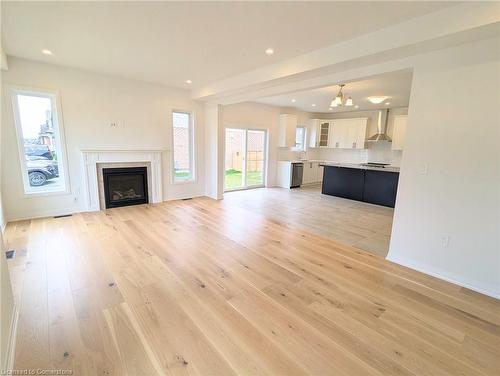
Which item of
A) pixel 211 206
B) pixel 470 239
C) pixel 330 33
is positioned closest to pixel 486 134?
pixel 470 239

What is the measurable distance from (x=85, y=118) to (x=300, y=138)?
705cm

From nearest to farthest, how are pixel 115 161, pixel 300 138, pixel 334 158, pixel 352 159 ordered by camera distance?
pixel 115 161
pixel 352 159
pixel 300 138
pixel 334 158

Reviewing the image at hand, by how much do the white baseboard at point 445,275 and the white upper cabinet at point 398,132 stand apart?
5231 mm

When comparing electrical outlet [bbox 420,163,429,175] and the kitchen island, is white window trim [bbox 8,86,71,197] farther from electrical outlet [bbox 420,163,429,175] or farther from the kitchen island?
the kitchen island

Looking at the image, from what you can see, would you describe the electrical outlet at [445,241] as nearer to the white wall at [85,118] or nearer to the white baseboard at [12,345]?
the white baseboard at [12,345]

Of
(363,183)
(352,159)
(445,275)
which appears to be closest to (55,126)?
(445,275)

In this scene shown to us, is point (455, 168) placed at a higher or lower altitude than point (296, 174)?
higher

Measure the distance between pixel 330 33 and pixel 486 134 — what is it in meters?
1.96

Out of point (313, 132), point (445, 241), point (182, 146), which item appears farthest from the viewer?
point (313, 132)

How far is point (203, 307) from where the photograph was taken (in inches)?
84.0

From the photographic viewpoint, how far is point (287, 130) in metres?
8.05

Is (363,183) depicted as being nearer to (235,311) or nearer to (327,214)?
(327,214)

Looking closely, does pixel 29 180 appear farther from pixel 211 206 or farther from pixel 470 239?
pixel 470 239

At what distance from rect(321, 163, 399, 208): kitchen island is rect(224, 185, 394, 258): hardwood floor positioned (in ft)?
0.71
